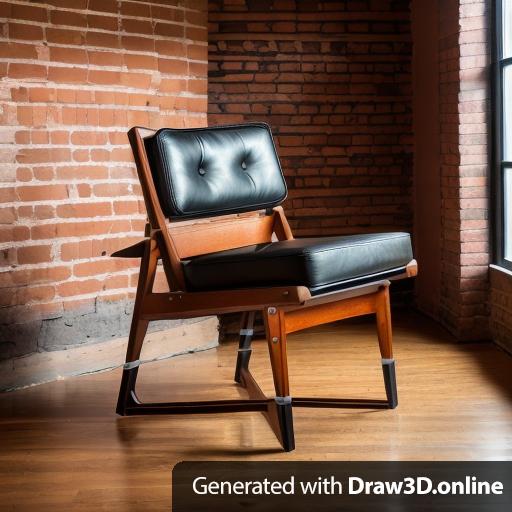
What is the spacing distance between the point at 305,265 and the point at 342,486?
641 mm

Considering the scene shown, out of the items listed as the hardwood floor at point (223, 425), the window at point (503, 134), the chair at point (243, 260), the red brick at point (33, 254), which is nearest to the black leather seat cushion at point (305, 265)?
the chair at point (243, 260)

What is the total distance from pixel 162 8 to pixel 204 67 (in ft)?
1.17

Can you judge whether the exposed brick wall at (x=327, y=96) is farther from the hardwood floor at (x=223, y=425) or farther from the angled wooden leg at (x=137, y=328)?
the angled wooden leg at (x=137, y=328)

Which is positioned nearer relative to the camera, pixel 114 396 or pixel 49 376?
pixel 114 396

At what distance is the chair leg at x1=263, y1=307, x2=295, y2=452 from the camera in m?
2.91

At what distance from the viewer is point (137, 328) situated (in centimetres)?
325

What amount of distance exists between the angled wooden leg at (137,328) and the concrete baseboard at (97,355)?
0.65 metres

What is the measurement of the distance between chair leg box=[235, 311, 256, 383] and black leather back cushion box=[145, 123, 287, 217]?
465 millimetres

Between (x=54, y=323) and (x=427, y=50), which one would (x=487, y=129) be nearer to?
(x=427, y=50)

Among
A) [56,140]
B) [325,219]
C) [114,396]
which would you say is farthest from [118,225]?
[325,219]

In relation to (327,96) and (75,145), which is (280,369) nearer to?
(75,145)

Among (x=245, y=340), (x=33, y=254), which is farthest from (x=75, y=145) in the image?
(x=245, y=340)

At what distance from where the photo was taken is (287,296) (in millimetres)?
2867

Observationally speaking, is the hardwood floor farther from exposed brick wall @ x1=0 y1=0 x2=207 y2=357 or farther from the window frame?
the window frame
